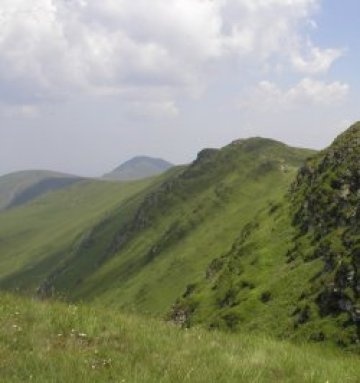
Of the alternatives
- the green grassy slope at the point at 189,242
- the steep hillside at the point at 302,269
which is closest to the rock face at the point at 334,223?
the steep hillside at the point at 302,269

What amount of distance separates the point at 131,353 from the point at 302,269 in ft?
148

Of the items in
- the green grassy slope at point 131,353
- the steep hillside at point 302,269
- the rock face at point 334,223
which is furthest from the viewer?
the steep hillside at point 302,269

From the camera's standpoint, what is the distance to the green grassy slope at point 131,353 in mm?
11945

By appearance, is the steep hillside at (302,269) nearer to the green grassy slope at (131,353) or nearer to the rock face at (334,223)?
the rock face at (334,223)

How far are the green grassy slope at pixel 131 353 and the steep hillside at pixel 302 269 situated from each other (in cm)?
2361

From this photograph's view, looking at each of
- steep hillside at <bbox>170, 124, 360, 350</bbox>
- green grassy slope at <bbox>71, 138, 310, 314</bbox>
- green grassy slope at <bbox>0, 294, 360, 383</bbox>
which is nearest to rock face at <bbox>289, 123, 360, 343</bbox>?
steep hillside at <bbox>170, 124, 360, 350</bbox>

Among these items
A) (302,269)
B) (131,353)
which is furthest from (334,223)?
(131,353)

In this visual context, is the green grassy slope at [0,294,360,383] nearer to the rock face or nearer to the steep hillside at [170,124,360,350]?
the steep hillside at [170,124,360,350]

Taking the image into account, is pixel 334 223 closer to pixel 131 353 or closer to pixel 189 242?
pixel 131 353

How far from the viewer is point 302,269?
187 feet

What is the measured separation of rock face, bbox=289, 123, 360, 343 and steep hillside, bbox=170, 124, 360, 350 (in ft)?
0.25

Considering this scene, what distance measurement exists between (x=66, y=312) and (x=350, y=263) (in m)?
30.6

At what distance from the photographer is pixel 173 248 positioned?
16338cm

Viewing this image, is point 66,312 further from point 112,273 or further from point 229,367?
point 112,273
